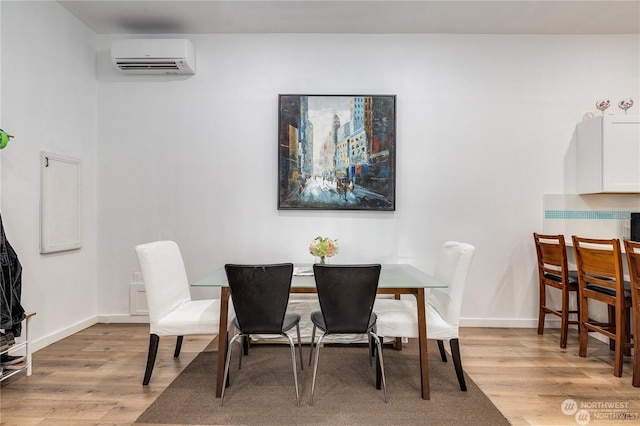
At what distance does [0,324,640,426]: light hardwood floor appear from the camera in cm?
205

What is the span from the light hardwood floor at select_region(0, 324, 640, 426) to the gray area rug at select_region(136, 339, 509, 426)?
0.41 ft

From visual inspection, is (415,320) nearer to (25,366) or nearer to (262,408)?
(262,408)

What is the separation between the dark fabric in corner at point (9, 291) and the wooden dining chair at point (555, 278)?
12.9 ft

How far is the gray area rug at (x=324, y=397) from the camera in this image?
2.00 metres

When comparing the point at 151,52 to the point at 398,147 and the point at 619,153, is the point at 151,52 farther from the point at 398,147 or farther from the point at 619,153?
the point at 619,153

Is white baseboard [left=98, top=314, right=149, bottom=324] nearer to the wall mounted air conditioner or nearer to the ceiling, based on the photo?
the wall mounted air conditioner

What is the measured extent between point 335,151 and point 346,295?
1.88m

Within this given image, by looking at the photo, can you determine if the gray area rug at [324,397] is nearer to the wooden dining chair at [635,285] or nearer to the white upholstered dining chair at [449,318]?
the white upholstered dining chair at [449,318]

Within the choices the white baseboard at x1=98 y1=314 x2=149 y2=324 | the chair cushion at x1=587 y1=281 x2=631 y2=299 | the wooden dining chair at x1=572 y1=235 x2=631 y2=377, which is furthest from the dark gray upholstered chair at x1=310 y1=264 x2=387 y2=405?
the white baseboard at x1=98 y1=314 x2=149 y2=324

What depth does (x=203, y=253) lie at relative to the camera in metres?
3.70

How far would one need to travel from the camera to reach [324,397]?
7.29ft

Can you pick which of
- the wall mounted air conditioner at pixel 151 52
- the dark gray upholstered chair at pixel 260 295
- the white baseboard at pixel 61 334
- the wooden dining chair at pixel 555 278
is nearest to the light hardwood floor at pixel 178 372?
the white baseboard at pixel 61 334

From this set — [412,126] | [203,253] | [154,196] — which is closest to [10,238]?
[154,196]

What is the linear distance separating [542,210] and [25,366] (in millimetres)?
4358
